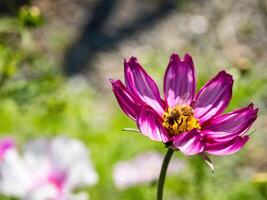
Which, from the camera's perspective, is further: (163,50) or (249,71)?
(163,50)

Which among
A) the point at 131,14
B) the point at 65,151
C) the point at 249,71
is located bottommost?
the point at 65,151

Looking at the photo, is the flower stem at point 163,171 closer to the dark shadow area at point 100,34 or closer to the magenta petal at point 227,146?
the magenta petal at point 227,146

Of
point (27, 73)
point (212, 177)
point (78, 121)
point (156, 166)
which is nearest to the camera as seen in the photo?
point (156, 166)

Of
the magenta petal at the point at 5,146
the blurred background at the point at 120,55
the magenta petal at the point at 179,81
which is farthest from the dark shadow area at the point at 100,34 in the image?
the magenta petal at the point at 179,81

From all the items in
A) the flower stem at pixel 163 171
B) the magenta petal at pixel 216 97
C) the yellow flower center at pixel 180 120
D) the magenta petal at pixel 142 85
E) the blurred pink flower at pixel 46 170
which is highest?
the blurred pink flower at pixel 46 170

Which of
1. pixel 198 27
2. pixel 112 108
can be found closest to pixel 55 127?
pixel 112 108

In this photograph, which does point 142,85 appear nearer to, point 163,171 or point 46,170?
point 163,171

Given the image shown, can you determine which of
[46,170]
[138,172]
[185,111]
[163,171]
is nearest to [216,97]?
[185,111]

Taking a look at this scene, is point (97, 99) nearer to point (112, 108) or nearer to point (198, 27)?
point (112, 108)
